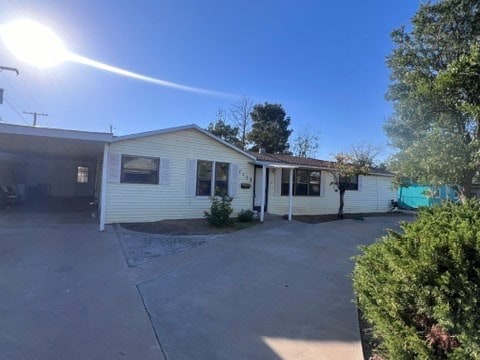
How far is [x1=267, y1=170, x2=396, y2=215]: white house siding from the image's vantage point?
15.3m

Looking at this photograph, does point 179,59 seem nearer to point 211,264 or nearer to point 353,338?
point 211,264

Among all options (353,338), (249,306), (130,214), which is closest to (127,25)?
(130,214)

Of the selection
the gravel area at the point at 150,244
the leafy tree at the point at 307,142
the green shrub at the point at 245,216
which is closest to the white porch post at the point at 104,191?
the gravel area at the point at 150,244

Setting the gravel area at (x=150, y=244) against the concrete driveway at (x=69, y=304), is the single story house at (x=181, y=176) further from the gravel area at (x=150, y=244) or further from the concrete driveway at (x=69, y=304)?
the concrete driveway at (x=69, y=304)

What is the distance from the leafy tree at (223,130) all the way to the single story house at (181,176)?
713 inches

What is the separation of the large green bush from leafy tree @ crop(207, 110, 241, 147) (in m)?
31.5

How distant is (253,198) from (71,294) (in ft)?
33.6

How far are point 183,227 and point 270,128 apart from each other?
23225mm

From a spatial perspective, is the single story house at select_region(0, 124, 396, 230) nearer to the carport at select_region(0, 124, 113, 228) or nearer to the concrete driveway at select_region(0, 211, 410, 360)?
the carport at select_region(0, 124, 113, 228)

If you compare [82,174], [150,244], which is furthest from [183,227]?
Result: [82,174]

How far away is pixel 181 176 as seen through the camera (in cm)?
1257

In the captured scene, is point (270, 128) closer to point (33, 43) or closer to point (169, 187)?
point (169, 187)

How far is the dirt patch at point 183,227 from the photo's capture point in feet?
33.5

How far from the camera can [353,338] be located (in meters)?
3.72
